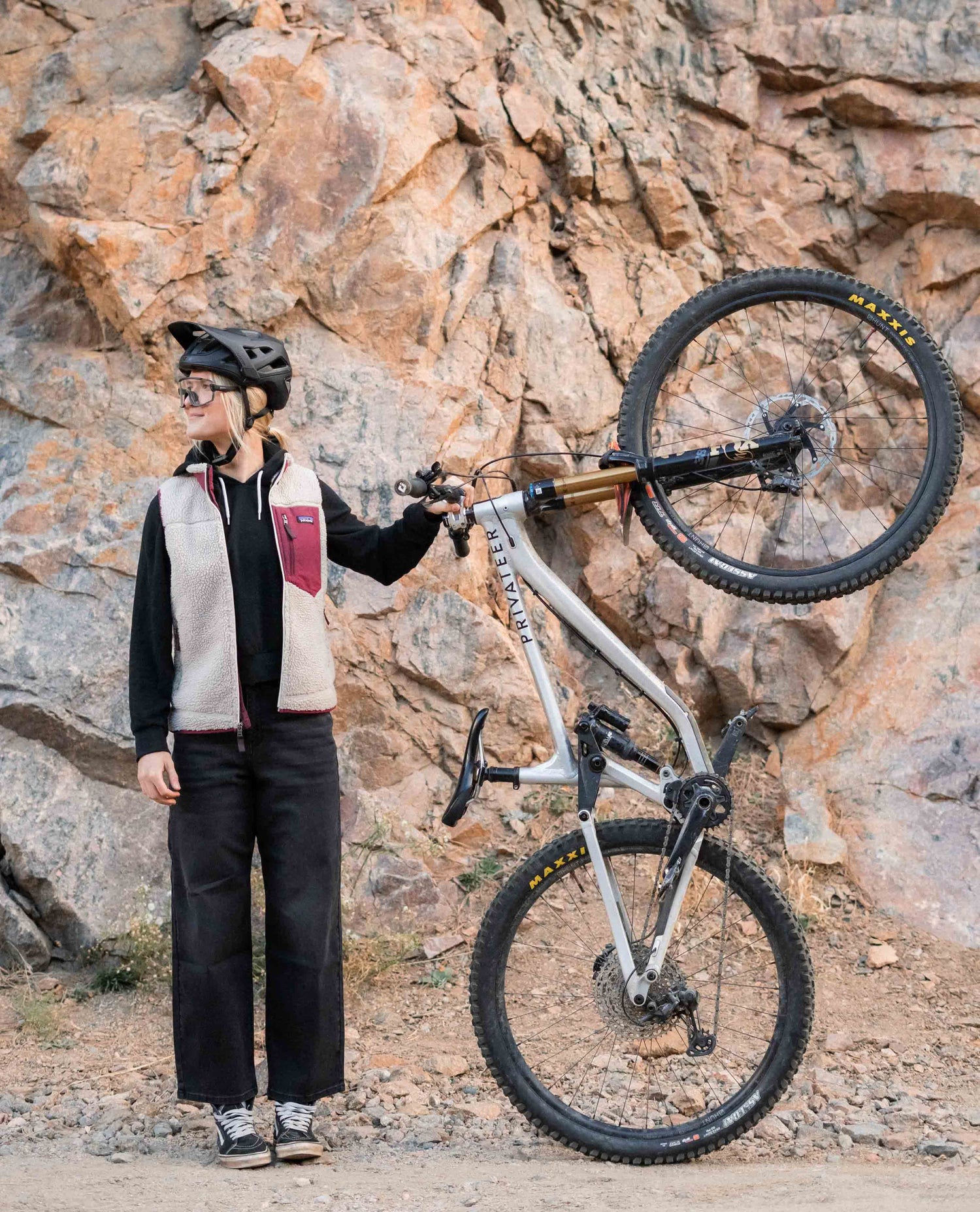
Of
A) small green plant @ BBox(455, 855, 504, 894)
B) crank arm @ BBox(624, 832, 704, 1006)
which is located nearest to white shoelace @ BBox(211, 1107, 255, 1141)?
crank arm @ BBox(624, 832, 704, 1006)

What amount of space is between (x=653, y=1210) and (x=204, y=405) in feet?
8.47

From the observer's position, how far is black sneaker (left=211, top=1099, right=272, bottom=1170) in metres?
3.44

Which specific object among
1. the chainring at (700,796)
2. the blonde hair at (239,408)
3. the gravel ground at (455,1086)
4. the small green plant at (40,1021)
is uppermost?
the blonde hair at (239,408)

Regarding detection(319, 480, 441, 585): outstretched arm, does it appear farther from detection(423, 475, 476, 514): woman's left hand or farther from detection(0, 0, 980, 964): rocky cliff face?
detection(0, 0, 980, 964): rocky cliff face

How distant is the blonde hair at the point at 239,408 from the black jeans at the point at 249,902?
30.6 inches

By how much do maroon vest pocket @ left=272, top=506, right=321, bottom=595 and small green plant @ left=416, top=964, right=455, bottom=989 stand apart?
6.88ft

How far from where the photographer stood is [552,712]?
364 cm

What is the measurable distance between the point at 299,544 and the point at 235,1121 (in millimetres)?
1733

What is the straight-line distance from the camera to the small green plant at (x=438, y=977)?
490 cm

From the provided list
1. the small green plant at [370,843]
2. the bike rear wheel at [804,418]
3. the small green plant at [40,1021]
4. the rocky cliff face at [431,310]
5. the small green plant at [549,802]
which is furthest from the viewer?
the bike rear wheel at [804,418]

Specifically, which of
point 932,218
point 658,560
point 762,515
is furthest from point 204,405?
point 932,218

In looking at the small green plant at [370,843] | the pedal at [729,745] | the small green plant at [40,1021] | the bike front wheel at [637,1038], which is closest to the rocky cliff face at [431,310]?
the small green plant at [370,843]

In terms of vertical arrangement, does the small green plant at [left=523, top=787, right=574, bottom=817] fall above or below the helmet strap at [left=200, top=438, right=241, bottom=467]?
below

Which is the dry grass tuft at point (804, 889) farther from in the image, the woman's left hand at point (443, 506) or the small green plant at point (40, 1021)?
the small green plant at point (40, 1021)
